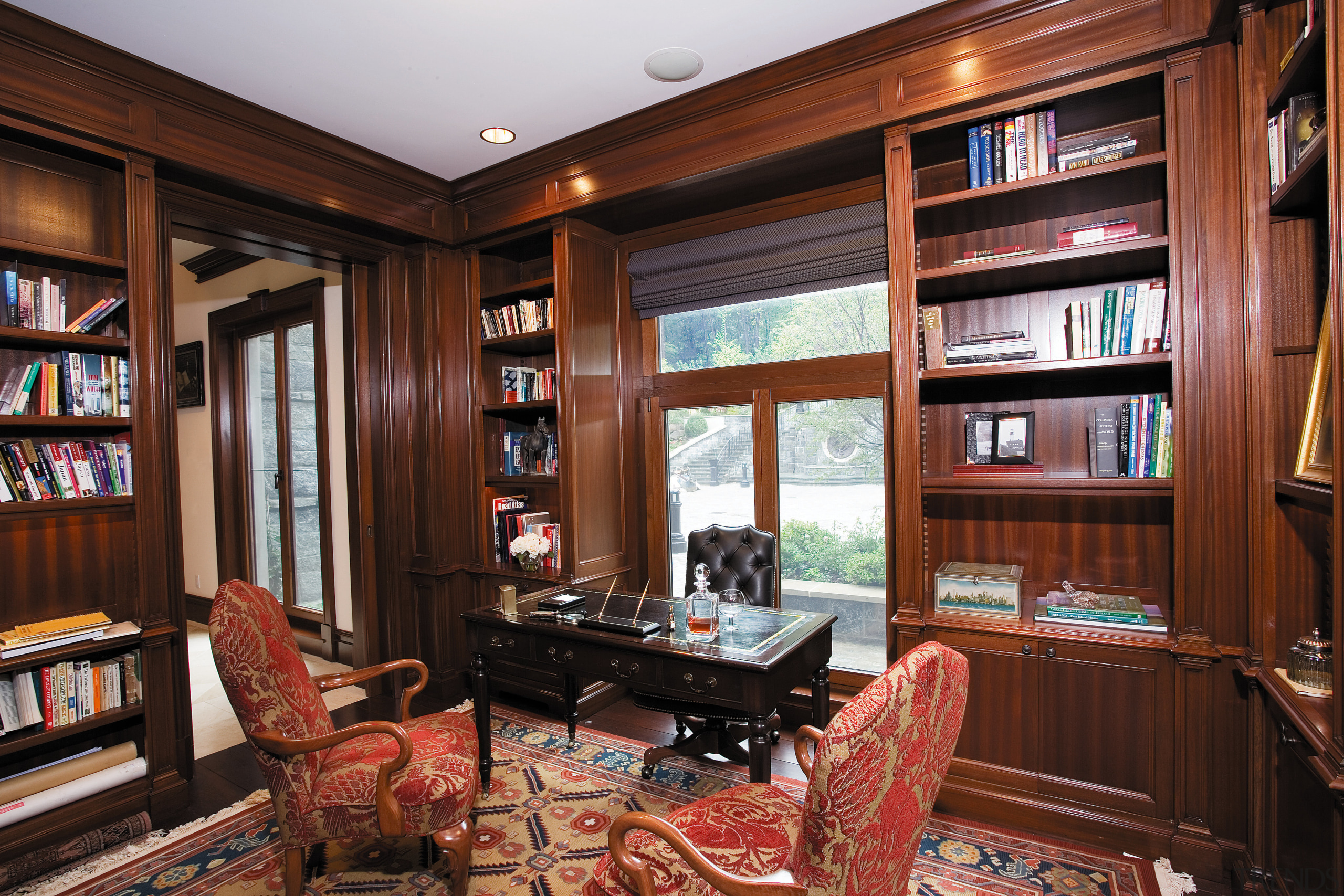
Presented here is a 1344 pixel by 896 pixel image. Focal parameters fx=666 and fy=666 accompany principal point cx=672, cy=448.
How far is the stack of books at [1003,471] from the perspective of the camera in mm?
2533

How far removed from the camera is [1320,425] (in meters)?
1.75

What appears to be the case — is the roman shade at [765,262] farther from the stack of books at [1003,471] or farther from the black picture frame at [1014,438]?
the stack of books at [1003,471]

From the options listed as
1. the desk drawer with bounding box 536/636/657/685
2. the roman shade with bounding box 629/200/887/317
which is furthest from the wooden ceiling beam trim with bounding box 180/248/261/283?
the desk drawer with bounding box 536/636/657/685

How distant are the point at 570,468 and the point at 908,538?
177 centimetres

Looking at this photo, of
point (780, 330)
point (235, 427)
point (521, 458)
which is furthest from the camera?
point (235, 427)

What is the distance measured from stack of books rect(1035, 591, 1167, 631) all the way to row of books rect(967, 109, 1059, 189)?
157 centimetres

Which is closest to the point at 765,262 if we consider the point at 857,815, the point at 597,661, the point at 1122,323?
the point at 1122,323

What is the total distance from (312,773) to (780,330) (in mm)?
2729

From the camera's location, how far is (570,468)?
3572 mm

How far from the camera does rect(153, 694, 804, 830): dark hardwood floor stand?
2.82 m

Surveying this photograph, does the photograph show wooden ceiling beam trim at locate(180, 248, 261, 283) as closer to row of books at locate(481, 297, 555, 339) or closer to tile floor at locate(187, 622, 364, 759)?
row of books at locate(481, 297, 555, 339)

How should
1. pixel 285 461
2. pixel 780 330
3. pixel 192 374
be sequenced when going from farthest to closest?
pixel 192 374 → pixel 285 461 → pixel 780 330

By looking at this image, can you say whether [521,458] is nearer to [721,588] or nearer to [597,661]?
[721,588]

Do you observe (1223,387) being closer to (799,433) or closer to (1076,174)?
(1076,174)
